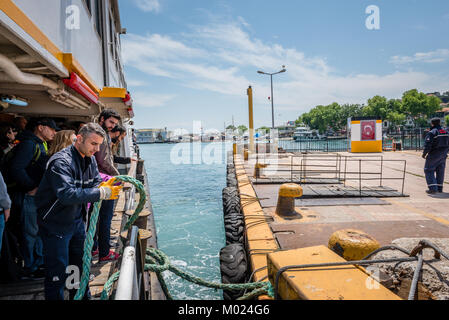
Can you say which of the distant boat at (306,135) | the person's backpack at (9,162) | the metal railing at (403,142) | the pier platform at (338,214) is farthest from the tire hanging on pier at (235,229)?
the distant boat at (306,135)

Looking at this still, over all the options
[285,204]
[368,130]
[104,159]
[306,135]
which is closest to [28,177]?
[104,159]

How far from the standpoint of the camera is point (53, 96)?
11.9 ft

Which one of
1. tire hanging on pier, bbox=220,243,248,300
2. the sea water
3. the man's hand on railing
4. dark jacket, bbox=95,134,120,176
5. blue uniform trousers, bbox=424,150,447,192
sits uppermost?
dark jacket, bbox=95,134,120,176

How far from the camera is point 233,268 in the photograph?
4.16 metres

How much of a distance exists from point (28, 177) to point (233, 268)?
A: 327 cm

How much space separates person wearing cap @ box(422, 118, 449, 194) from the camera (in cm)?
731

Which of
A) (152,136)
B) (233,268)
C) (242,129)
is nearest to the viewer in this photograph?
(233,268)

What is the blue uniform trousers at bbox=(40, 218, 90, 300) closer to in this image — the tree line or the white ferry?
the tree line

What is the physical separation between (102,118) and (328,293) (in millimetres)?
3946

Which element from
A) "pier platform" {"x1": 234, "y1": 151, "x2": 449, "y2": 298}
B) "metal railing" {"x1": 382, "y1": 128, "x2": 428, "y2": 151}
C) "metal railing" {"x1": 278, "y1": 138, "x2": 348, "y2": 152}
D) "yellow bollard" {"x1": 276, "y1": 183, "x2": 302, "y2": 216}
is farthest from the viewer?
"metal railing" {"x1": 278, "y1": 138, "x2": 348, "y2": 152}

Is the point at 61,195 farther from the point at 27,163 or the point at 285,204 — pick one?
the point at 285,204

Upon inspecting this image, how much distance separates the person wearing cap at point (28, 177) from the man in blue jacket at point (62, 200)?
0.89 meters

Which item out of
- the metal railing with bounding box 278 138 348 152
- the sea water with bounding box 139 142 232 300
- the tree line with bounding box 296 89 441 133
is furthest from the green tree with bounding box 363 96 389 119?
the sea water with bounding box 139 142 232 300
